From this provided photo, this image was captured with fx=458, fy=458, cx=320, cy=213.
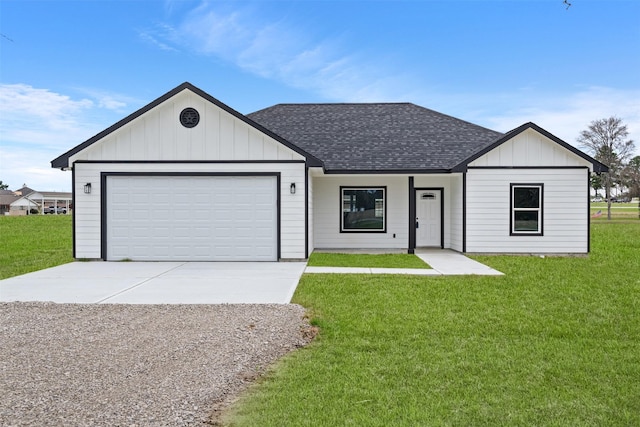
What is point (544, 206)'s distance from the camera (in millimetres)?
14156

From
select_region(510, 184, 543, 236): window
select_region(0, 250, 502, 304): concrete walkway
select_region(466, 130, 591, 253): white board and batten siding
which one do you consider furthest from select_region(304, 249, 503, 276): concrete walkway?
select_region(510, 184, 543, 236): window

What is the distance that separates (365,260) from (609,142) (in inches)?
1393

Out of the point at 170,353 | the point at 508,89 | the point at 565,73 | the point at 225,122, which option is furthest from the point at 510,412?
the point at 508,89

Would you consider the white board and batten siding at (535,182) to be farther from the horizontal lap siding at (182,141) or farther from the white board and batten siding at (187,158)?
the horizontal lap siding at (182,141)

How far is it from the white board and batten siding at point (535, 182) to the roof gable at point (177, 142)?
5466mm

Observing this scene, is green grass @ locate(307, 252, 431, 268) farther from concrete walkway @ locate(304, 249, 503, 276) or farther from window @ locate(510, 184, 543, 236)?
window @ locate(510, 184, 543, 236)

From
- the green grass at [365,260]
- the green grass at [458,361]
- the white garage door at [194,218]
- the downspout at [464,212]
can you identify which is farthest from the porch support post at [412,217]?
the green grass at [458,361]

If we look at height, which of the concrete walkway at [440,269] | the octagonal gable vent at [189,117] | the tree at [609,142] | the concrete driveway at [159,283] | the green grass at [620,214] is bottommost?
the concrete driveway at [159,283]

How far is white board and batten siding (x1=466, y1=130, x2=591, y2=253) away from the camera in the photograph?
14062 mm

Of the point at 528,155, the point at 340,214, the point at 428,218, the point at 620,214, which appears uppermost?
the point at 528,155

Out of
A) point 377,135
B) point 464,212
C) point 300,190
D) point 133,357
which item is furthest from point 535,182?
point 133,357

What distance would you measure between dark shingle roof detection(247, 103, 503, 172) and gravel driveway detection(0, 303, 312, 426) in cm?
914

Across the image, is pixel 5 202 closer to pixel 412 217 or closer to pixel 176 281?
pixel 412 217

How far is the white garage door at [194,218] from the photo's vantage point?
13.0m
